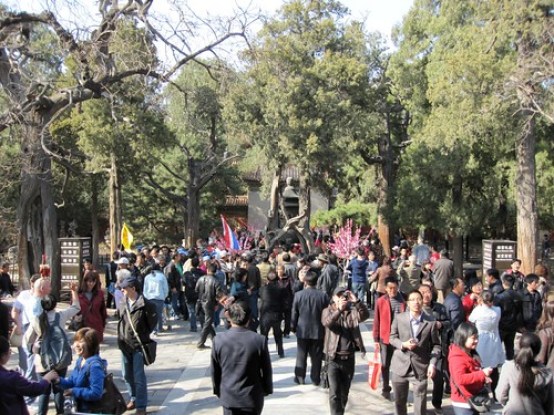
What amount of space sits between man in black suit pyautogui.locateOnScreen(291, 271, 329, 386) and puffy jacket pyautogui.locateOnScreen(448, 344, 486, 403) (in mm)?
2886

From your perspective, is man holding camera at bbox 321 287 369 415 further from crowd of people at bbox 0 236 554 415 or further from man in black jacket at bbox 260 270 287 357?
man in black jacket at bbox 260 270 287 357

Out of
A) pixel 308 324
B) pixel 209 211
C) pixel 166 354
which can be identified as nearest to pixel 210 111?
pixel 209 211

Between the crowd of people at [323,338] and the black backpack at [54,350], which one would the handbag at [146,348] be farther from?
the black backpack at [54,350]

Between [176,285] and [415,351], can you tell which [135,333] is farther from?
[176,285]

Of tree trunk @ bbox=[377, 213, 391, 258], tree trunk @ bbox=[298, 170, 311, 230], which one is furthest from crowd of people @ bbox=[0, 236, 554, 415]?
tree trunk @ bbox=[377, 213, 391, 258]

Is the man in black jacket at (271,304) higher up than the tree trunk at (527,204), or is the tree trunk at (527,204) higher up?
the tree trunk at (527,204)

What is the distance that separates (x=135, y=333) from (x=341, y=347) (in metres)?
2.32

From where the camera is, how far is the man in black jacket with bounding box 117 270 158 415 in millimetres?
6746

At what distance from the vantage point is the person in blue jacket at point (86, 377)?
15.9 ft

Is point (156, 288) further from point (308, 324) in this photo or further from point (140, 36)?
point (140, 36)

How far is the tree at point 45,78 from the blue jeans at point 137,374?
621 centimetres

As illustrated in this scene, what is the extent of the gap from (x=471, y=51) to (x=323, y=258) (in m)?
7.53

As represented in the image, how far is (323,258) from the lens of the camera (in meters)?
12.0

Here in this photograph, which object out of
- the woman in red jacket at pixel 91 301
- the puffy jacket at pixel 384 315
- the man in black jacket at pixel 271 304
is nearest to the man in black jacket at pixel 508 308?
the puffy jacket at pixel 384 315
